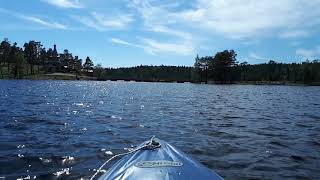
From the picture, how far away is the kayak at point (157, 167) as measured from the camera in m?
6.96

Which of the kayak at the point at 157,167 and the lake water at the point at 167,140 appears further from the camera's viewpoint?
the lake water at the point at 167,140

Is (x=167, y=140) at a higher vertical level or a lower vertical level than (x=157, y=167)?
lower

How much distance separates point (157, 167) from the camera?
285 inches

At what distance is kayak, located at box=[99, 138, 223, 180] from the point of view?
22.9 feet

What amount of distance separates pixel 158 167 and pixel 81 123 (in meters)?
17.1

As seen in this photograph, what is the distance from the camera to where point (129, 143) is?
17.1m

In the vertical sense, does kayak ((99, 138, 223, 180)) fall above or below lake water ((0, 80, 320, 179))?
above

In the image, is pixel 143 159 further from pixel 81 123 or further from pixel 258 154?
pixel 81 123

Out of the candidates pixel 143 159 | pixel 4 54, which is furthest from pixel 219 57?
pixel 143 159

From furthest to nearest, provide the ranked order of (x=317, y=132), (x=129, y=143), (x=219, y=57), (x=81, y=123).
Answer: (x=219, y=57)
(x=81, y=123)
(x=317, y=132)
(x=129, y=143)

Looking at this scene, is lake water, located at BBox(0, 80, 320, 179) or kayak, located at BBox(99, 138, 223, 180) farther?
lake water, located at BBox(0, 80, 320, 179)

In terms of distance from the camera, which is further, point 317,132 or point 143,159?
point 317,132

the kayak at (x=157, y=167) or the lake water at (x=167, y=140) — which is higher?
the kayak at (x=157, y=167)

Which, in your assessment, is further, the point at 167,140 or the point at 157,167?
the point at 167,140
